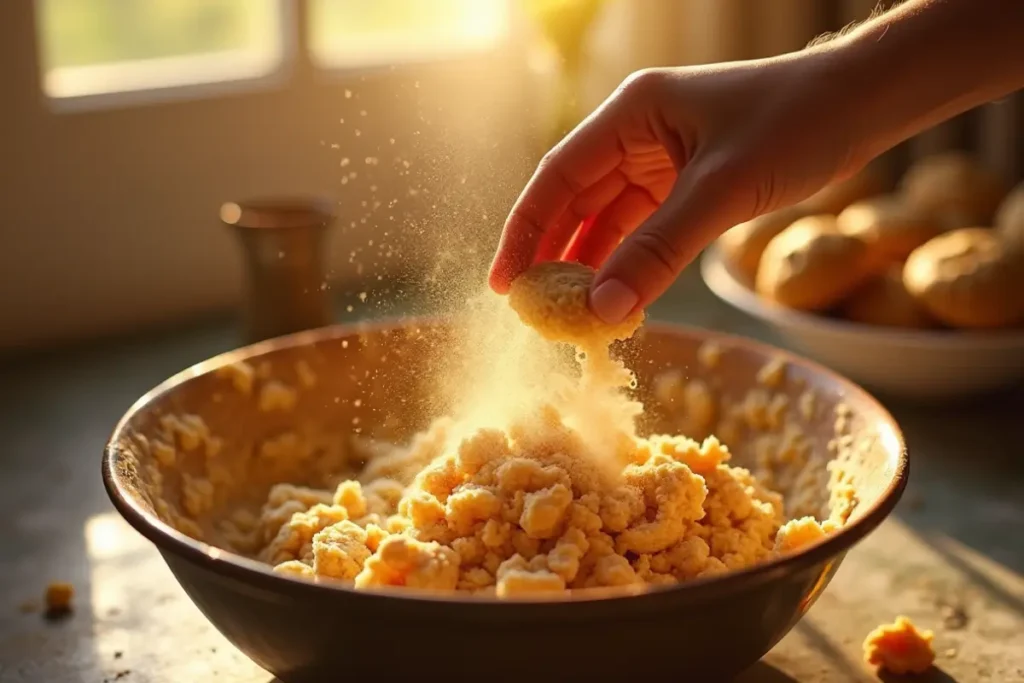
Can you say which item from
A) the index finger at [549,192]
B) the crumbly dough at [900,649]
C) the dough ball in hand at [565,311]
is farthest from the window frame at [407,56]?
the crumbly dough at [900,649]

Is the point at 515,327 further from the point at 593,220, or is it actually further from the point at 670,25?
the point at 670,25

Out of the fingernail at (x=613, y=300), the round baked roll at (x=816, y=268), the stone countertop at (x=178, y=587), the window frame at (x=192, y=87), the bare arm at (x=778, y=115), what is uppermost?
the bare arm at (x=778, y=115)

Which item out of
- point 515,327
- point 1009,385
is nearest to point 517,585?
point 515,327

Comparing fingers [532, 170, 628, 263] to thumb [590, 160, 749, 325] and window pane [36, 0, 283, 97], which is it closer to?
thumb [590, 160, 749, 325]

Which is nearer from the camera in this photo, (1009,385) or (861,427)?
(861,427)

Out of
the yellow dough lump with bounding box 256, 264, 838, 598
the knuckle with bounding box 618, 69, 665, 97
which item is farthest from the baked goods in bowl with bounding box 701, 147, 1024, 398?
the knuckle with bounding box 618, 69, 665, 97

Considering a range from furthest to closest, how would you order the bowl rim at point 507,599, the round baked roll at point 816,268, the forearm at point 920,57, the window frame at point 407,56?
the window frame at point 407,56
the round baked roll at point 816,268
the forearm at point 920,57
the bowl rim at point 507,599

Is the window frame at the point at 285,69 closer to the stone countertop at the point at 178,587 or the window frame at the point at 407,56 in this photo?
the window frame at the point at 407,56
